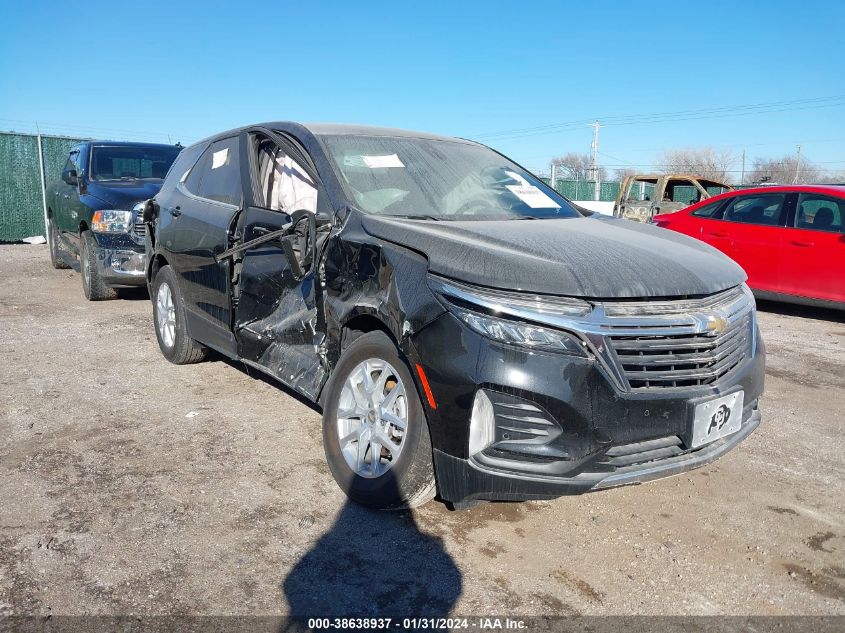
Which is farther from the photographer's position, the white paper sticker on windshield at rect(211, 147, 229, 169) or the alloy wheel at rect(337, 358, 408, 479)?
the white paper sticker on windshield at rect(211, 147, 229, 169)

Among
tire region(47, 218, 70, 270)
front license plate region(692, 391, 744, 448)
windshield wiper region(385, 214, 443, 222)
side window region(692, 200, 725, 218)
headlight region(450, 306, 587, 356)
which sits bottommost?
tire region(47, 218, 70, 270)

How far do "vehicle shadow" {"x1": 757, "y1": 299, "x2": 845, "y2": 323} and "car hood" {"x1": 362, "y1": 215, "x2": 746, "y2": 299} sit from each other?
570cm

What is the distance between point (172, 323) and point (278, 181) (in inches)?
67.1

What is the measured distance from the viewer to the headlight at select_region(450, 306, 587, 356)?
265 cm

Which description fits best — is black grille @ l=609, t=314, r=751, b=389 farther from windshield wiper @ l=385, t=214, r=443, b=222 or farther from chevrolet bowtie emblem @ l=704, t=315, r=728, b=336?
windshield wiper @ l=385, t=214, r=443, b=222

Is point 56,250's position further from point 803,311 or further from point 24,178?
point 803,311

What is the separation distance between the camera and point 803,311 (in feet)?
28.7

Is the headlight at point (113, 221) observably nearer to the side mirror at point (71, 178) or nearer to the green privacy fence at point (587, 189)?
the side mirror at point (71, 178)

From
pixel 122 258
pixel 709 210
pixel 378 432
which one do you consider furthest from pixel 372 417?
pixel 709 210

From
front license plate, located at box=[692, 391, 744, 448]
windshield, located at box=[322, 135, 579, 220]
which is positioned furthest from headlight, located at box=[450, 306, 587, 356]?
windshield, located at box=[322, 135, 579, 220]

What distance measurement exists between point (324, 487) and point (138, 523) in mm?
848

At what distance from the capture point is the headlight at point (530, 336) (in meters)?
2.65

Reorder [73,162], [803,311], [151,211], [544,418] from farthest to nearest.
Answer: [73,162], [803,311], [151,211], [544,418]

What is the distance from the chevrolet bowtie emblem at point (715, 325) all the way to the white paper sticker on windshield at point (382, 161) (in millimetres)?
1881
